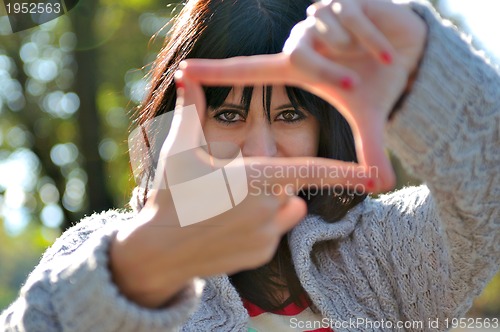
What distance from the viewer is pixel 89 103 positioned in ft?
21.6

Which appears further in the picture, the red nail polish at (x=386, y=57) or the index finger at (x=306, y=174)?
the red nail polish at (x=386, y=57)

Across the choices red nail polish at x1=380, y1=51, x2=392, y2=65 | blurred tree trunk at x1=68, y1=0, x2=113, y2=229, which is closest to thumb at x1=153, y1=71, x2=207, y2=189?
red nail polish at x1=380, y1=51, x2=392, y2=65

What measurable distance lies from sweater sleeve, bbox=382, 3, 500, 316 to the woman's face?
0.42 meters

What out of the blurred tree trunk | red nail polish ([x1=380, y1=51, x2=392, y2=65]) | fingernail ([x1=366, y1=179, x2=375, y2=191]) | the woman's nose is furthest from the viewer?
the blurred tree trunk

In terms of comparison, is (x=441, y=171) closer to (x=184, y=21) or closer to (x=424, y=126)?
(x=424, y=126)

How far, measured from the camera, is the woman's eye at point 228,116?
1.52 metres

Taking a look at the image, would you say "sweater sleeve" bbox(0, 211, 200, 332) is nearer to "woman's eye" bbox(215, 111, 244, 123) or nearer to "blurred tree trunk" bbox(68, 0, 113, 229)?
"woman's eye" bbox(215, 111, 244, 123)

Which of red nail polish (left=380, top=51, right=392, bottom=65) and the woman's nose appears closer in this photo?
red nail polish (left=380, top=51, right=392, bottom=65)

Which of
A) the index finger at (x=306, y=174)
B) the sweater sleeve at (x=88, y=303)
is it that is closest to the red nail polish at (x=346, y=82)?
the index finger at (x=306, y=174)

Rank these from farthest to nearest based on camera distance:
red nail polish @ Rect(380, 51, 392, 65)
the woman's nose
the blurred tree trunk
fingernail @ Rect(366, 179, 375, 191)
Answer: the blurred tree trunk < the woman's nose < red nail polish @ Rect(380, 51, 392, 65) < fingernail @ Rect(366, 179, 375, 191)

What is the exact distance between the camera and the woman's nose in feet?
4.79

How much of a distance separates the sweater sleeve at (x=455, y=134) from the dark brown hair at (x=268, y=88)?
418 mm

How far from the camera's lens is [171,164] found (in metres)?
0.91

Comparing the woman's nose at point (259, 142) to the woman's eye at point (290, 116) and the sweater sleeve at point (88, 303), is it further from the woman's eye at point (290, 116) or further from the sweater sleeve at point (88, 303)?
the sweater sleeve at point (88, 303)
